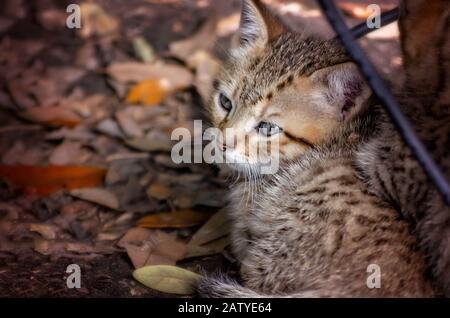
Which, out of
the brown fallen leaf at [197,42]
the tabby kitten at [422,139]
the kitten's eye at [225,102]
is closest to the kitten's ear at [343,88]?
the tabby kitten at [422,139]

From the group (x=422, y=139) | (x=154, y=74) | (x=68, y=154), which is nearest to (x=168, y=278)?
(x=422, y=139)

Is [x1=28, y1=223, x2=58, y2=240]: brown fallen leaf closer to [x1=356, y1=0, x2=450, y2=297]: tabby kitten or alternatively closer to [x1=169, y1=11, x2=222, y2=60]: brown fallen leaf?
[x1=356, y1=0, x2=450, y2=297]: tabby kitten

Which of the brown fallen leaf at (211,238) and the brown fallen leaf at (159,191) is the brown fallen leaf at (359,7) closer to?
the brown fallen leaf at (159,191)

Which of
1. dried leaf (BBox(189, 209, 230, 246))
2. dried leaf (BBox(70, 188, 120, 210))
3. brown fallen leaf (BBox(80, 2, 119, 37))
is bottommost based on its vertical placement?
dried leaf (BBox(189, 209, 230, 246))

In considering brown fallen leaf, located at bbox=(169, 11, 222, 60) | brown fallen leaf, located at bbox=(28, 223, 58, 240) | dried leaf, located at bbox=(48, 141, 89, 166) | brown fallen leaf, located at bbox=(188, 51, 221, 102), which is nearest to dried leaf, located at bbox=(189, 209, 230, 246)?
brown fallen leaf, located at bbox=(28, 223, 58, 240)

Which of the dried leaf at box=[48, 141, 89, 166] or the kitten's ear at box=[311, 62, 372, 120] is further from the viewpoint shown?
the dried leaf at box=[48, 141, 89, 166]

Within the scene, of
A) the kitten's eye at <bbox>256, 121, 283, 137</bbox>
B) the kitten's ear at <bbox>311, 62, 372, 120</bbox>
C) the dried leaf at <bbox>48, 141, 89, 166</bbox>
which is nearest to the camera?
the kitten's ear at <bbox>311, 62, 372, 120</bbox>

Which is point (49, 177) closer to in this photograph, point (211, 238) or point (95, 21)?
point (211, 238)

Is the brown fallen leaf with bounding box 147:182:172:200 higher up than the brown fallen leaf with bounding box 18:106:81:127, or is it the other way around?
the brown fallen leaf with bounding box 18:106:81:127

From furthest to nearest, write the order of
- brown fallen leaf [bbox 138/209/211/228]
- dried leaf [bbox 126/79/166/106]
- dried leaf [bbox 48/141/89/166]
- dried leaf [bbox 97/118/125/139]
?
dried leaf [bbox 126/79/166/106]
dried leaf [bbox 97/118/125/139]
dried leaf [bbox 48/141/89/166]
brown fallen leaf [bbox 138/209/211/228]
